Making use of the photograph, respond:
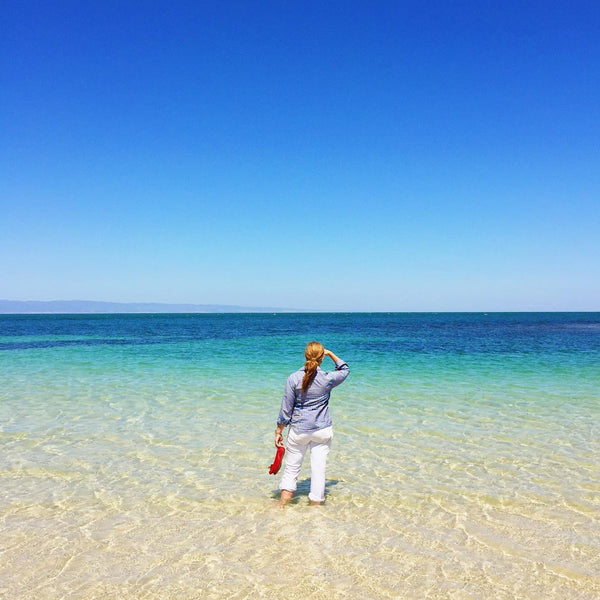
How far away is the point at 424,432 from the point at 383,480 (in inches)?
121

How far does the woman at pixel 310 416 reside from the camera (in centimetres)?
610

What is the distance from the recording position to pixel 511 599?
4223 mm

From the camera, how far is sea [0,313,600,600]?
14.9 ft

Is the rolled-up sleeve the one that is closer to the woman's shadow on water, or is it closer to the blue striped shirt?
the blue striped shirt

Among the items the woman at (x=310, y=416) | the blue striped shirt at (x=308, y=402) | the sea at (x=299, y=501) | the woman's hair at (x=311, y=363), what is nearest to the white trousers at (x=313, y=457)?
the woman at (x=310, y=416)

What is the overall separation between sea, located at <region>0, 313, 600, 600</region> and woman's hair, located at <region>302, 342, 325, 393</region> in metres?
1.70

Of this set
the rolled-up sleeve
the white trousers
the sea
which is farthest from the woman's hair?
the sea

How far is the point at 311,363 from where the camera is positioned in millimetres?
5980

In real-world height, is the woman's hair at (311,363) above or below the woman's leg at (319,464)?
above

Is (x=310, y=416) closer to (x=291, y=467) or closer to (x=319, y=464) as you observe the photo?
(x=319, y=464)

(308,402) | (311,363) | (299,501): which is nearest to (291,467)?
A: (299,501)

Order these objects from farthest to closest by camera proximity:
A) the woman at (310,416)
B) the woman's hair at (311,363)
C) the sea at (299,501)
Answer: the woman at (310,416) < the woman's hair at (311,363) < the sea at (299,501)

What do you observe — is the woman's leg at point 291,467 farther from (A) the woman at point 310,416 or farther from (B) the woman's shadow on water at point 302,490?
(B) the woman's shadow on water at point 302,490

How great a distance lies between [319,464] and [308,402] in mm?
859
